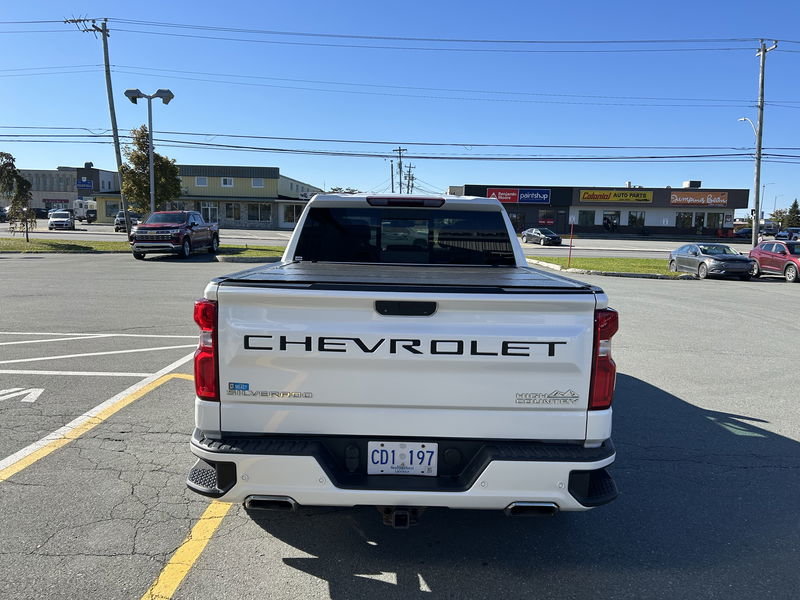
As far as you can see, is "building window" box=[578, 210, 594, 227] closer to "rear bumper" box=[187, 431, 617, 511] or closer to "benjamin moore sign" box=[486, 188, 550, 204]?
"benjamin moore sign" box=[486, 188, 550, 204]

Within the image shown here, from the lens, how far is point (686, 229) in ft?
213

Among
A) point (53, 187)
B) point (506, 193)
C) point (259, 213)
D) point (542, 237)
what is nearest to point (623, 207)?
point (506, 193)

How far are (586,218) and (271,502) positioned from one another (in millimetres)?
67378

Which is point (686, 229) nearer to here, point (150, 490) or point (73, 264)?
point (73, 264)

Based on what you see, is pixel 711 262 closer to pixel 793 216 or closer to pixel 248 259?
pixel 248 259

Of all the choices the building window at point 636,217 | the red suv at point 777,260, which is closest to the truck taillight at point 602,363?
the red suv at point 777,260

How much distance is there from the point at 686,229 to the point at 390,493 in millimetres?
70844

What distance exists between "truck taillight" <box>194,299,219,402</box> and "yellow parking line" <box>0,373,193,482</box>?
2314 millimetres

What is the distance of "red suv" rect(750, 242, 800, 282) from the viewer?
832 inches

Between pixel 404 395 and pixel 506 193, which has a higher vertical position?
pixel 506 193

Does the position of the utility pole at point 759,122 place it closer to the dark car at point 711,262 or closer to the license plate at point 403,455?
the dark car at point 711,262

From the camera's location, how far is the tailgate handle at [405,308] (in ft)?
8.72

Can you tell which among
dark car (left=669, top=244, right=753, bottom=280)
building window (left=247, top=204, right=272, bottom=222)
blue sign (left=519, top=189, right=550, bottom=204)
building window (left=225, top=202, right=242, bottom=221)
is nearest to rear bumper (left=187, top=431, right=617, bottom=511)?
dark car (left=669, top=244, right=753, bottom=280)

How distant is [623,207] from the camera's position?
65000 mm
